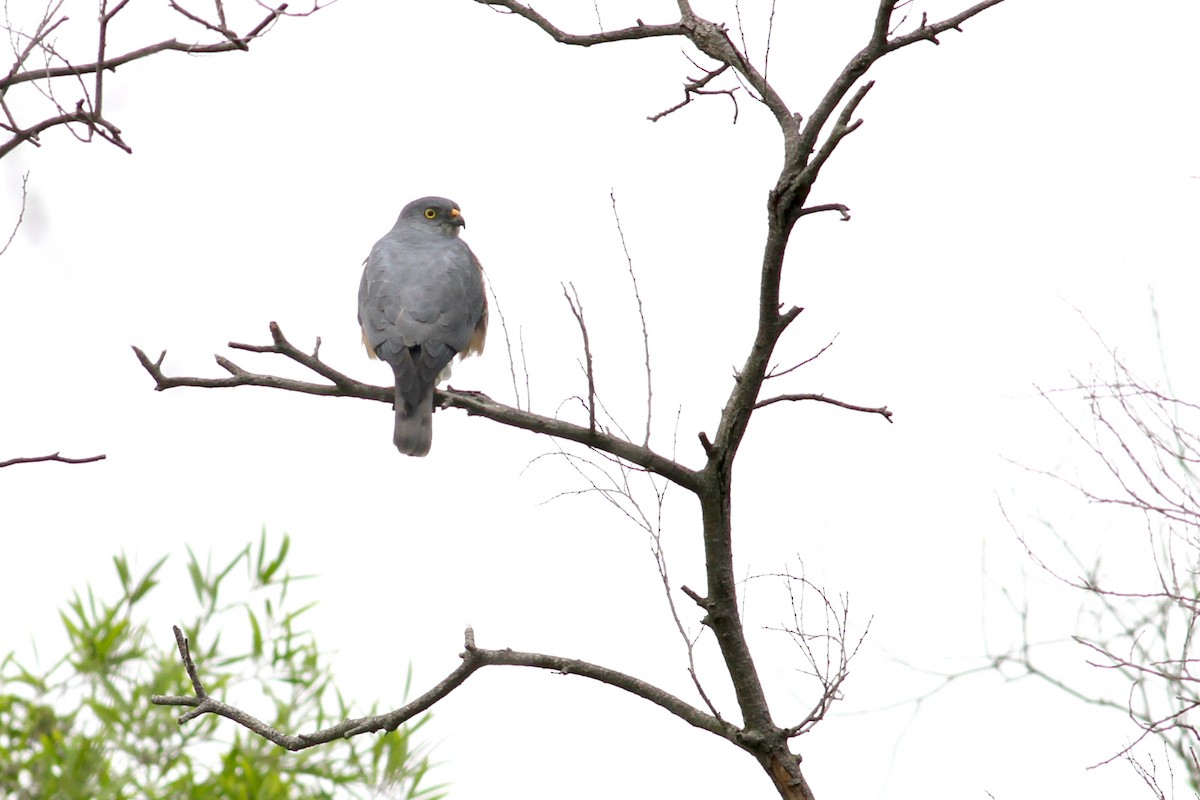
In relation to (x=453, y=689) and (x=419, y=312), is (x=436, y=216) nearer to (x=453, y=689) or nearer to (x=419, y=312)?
(x=419, y=312)

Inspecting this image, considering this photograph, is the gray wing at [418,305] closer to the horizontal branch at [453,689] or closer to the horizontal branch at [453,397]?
the horizontal branch at [453,397]

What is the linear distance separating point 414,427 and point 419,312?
70 centimetres

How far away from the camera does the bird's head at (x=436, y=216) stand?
6.55m

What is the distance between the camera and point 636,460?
123 inches

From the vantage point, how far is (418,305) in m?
5.42

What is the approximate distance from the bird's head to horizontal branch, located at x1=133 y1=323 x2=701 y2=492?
3.12 m

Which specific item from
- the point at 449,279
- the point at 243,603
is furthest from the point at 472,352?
the point at 243,603

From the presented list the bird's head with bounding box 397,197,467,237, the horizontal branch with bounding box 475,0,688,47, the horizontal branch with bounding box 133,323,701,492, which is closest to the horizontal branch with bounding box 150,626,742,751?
the horizontal branch with bounding box 133,323,701,492

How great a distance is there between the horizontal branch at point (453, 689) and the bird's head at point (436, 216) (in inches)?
149

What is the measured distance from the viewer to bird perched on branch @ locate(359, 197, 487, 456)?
492 centimetres

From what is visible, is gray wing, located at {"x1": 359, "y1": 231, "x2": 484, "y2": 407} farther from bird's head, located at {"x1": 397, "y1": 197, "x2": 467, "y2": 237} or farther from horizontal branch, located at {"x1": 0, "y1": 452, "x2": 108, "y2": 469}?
horizontal branch, located at {"x1": 0, "y1": 452, "x2": 108, "y2": 469}

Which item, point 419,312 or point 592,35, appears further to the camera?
point 419,312

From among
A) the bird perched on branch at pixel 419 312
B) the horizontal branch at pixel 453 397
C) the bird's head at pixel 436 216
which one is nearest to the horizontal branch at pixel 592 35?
the horizontal branch at pixel 453 397

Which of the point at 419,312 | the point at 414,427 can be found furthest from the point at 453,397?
the point at 419,312
